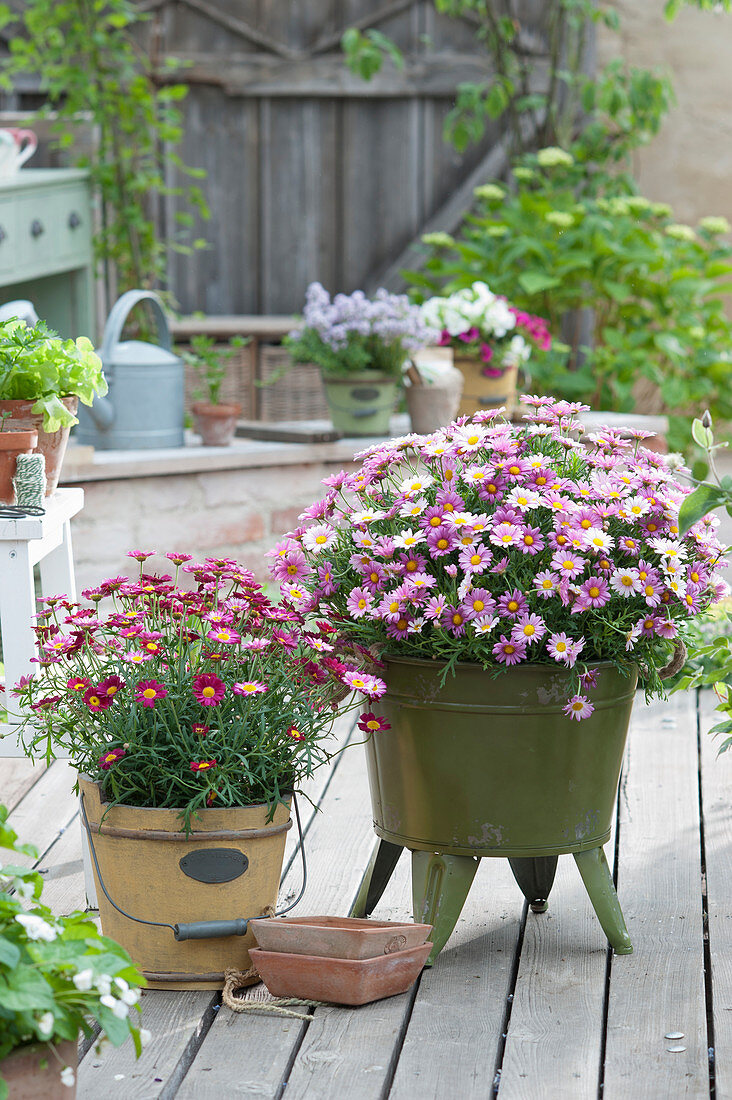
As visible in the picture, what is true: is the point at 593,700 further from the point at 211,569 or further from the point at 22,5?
the point at 22,5

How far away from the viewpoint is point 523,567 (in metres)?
1.95

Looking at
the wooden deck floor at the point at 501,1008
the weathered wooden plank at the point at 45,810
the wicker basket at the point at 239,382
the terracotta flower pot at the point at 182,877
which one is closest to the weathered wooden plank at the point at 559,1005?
the wooden deck floor at the point at 501,1008

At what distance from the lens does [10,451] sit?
2.18 metres

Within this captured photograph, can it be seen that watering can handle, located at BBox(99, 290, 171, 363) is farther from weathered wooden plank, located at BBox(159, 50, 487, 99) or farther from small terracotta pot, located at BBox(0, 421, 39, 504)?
weathered wooden plank, located at BBox(159, 50, 487, 99)

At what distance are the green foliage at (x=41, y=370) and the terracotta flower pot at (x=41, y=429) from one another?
0.05ft

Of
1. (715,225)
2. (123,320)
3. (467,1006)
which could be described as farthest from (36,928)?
A: (715,225)

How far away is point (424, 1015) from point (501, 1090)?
21 centimetres

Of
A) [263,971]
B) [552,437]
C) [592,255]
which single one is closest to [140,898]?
[263,971]

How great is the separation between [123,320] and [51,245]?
1120mm

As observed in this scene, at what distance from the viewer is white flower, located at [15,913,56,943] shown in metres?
1.49

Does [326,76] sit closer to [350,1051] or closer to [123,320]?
[123,320]

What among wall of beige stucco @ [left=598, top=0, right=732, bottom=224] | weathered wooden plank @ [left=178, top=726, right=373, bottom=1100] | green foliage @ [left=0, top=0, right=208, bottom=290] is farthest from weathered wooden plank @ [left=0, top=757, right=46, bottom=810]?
wall of beige stucco @ [left=598, top=0, right=732, bottom=224]

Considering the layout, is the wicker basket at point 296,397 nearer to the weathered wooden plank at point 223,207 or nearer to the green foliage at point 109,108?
the weathered wooden plank at point 223,207

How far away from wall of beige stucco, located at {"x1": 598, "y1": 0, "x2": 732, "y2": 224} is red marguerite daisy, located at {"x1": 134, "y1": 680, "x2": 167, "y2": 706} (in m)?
4.61
